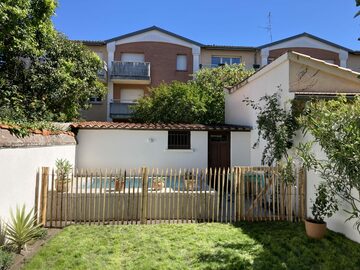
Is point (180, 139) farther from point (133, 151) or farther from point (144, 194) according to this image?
point (144, 194)

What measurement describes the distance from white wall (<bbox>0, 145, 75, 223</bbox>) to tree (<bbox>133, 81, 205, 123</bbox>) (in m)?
10.7

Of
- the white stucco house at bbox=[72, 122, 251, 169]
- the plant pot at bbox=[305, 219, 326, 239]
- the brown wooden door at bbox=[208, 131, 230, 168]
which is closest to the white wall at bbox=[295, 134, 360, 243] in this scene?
the plant pot at bbox=[305, 219, 326, 239]

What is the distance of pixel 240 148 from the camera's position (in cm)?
1588

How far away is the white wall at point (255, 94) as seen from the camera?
10.9 meters

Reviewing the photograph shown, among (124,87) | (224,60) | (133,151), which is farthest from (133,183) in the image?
(224,60)

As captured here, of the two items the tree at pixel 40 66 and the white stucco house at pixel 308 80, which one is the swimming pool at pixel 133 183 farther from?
the white stucco house at pixel 308 80

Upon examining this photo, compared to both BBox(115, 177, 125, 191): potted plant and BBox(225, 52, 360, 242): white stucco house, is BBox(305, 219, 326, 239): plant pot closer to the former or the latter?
BBox(225, 52, 360, 242): white stucco house

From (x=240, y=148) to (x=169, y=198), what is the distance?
25.7 ft

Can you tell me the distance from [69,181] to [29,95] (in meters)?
7.44

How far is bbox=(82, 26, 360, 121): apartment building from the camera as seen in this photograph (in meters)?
24.3

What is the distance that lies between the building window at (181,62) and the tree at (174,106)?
597 centimetres

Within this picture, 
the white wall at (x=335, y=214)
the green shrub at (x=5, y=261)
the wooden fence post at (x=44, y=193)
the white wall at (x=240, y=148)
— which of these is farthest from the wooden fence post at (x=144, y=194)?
the white wall at (x=240, y=148)

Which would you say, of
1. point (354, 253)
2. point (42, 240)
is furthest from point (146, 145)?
point (354, 253)

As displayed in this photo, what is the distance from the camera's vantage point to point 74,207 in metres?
8.75
